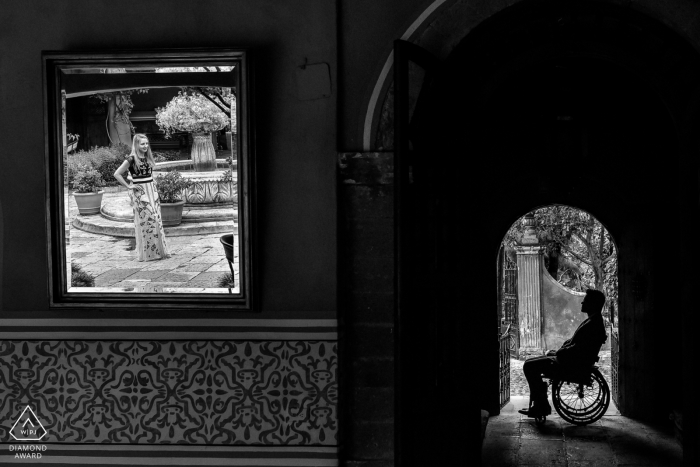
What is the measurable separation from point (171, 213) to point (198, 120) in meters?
0.56

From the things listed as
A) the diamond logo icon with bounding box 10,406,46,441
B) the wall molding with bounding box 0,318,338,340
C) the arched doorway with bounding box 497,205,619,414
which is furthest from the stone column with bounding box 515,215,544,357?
the diamond logo icon with bounding box 10,406,46,441

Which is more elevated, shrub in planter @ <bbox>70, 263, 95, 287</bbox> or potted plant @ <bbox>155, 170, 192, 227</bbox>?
A: potted plant @ <bbox>155, 170, 192, 227</bbox>

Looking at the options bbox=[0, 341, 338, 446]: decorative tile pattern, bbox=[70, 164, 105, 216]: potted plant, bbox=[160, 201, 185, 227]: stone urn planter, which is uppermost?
bbox=[70, 164, 105, 216]: potted plant

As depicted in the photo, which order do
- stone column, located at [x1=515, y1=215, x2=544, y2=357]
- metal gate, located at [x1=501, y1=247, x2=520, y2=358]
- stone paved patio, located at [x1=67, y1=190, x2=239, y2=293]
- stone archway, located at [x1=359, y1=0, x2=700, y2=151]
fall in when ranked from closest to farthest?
stone archway, located at [x1=359, y1=0, x2=700, y2=151], stone paved patio, located at [x1=67, y1=190, x2=239, y2=293], metal gate, located at [x1=501, y1=247, x2=520, y2=358], stone column, located at [x1=515, y1=215, x2=544, y2=357]

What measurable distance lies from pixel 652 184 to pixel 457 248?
17.5ft

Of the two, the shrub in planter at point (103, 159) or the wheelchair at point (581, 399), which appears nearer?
the shrub in planter at point (103, 159)

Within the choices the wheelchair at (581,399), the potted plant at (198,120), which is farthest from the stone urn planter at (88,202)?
the wheelchair at (581,399)

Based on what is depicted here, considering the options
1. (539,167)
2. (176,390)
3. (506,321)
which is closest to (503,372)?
(506,321)

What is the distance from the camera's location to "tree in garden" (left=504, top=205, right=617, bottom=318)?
51.8 ft

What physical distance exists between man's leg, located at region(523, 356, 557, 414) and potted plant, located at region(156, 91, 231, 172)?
5.52 meters

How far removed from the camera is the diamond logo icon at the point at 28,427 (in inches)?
192

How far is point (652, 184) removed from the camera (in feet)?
30.3

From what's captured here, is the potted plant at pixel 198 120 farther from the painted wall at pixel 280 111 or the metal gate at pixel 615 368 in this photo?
the metal gate at pixel 615 368

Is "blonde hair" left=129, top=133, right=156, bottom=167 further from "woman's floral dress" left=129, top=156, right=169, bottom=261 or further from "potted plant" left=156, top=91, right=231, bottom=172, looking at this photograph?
"potted plant" left=156, top=91, right=231, bottom=172
